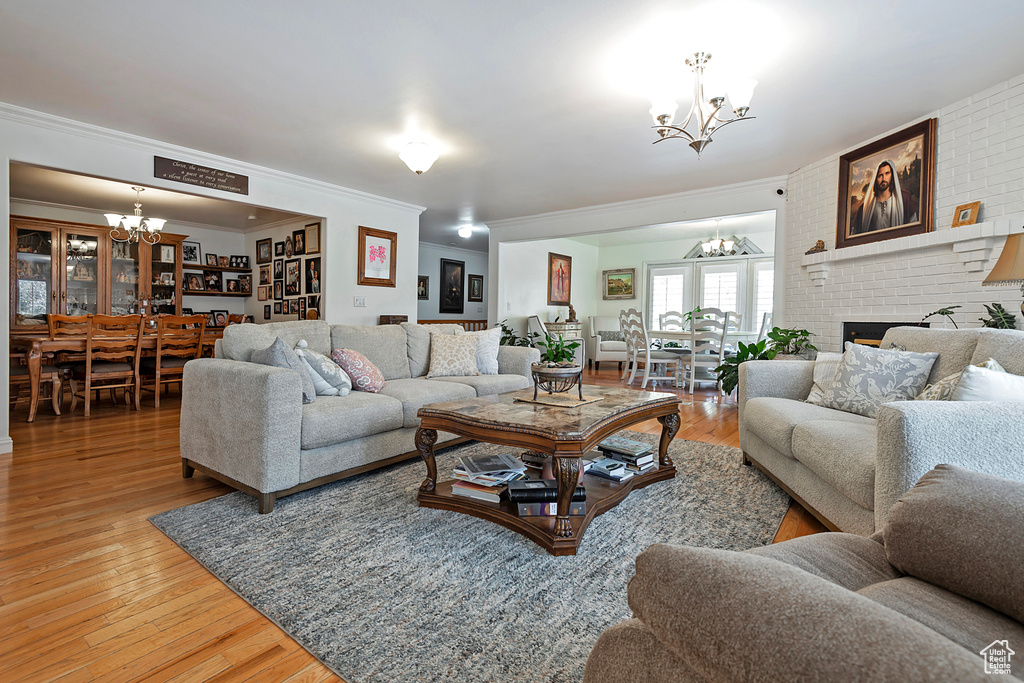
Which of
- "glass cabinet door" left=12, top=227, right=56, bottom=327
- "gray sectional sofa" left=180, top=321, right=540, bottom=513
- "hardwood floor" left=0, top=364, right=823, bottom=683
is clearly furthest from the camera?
"glass cabinet door" left=12, top=227, right=56, bottom=327

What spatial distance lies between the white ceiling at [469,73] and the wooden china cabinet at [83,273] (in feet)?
11.4

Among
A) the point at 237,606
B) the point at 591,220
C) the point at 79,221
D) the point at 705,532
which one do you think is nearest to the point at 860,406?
the point at 705,532

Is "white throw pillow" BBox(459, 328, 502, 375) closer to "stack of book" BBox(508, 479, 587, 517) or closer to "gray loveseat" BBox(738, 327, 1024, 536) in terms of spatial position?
"gray loveseat" BBox(738, 327, 1024, 536)

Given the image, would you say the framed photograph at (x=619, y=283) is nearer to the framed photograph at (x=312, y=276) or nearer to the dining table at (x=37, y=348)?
the framed photograph at (x=312, y=276)

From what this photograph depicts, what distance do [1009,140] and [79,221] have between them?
9.15 metres

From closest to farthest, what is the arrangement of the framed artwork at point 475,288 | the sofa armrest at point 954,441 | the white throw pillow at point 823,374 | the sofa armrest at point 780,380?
the sofa armrest at point 954,441 → the white throw pillow at point 823,374 → the sofa armrest at point 780,380 → the framed artwork at point 475,288

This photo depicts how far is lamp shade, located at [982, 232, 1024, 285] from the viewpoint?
6.55ft

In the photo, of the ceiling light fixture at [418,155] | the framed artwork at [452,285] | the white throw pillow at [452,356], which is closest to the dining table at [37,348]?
the white throw pillow at [452,356]

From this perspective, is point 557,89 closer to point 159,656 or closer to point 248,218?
point 159,656

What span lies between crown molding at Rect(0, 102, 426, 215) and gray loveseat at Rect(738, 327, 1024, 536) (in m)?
4.44

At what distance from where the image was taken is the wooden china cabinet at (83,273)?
5.86m

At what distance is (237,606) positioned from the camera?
155cm

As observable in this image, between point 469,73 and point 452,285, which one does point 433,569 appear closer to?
point 469,73

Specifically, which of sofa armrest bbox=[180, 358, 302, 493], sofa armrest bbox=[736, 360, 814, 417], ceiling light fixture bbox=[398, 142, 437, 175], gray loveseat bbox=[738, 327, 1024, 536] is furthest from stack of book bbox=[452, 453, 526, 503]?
ceiling light fixture bbox=[398, 142, 437, 175]
